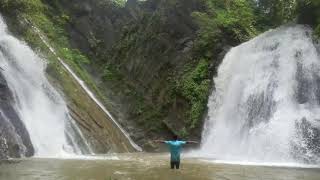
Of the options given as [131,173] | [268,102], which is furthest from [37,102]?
[268,102]

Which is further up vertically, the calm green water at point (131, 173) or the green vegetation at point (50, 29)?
the green vegetation at point (50, 29)

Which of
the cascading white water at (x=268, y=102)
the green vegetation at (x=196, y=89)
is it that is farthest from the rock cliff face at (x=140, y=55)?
the cascading white water at (x=268, y=102)

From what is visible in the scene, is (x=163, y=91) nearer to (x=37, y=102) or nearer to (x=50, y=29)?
(x=37, y=102)

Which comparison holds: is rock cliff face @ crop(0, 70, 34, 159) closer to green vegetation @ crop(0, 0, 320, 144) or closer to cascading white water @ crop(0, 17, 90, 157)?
cascading white water @ crop(0, 17, 90, 157)

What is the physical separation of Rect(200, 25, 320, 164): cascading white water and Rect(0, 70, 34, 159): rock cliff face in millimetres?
7418

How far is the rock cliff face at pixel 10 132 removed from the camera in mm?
15609

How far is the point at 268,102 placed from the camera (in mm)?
20500

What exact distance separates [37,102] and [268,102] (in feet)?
31.8

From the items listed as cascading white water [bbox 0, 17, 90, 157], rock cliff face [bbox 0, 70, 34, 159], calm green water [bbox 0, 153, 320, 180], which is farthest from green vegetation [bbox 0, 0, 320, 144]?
calm green water [bbox 0, 153, 320, 180]

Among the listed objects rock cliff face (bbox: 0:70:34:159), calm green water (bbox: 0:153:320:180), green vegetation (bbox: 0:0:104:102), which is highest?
green vegetation (bbox: 0:0:104:102)

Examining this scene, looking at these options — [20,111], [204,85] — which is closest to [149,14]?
[204,85]

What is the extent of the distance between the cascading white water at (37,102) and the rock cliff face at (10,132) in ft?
1.91

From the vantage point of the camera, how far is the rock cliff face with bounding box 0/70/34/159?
51.2 ft

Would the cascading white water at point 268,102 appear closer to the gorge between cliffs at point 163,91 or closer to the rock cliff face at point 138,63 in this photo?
the gorge between cliffs at point 163,91
